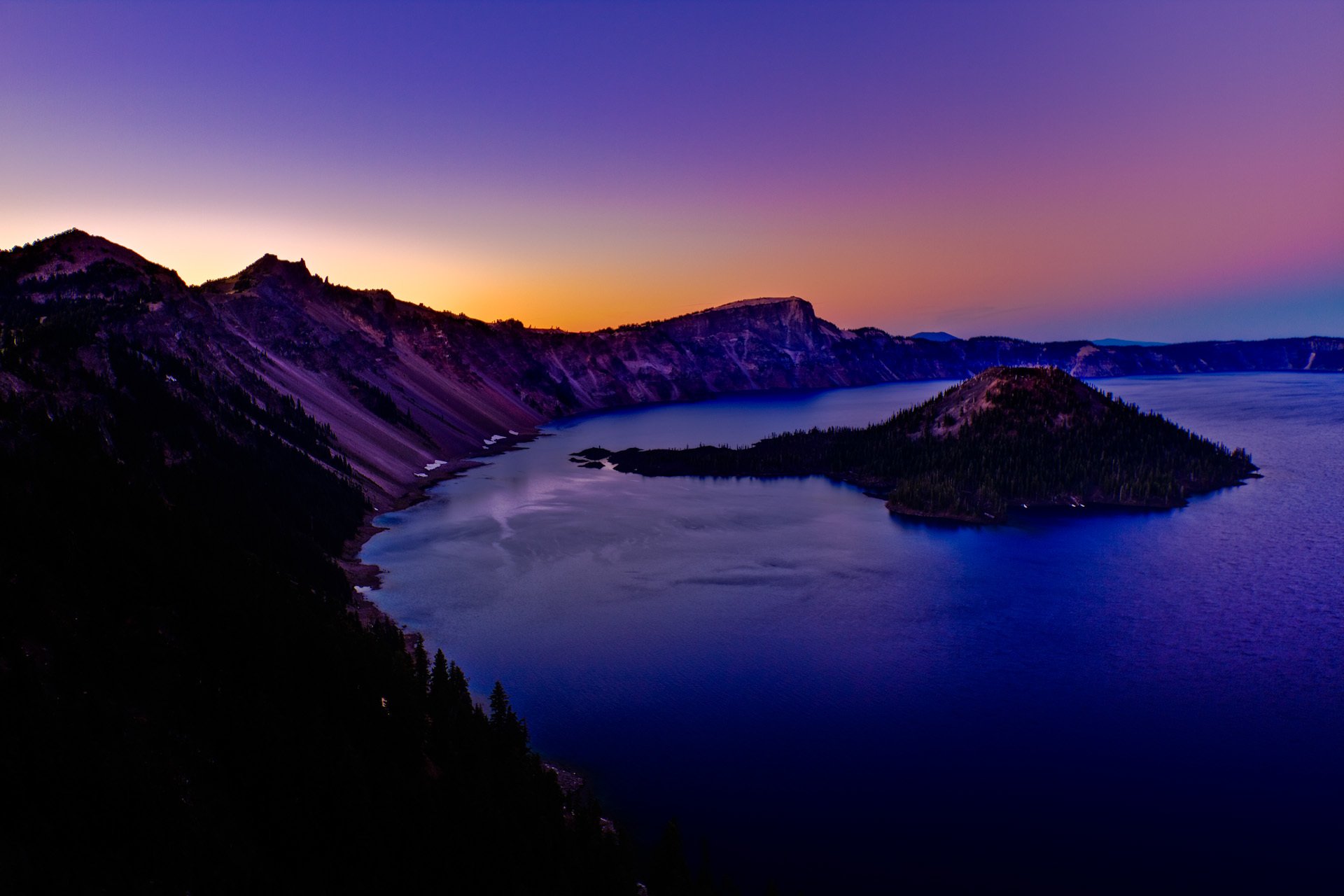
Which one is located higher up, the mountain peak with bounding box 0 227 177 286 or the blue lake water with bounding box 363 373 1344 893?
the mountain peak with bounding box 0 227 177 286

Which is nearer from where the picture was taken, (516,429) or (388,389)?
(388,389)

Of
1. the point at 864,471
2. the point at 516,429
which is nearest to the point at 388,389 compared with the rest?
the point at 516,429

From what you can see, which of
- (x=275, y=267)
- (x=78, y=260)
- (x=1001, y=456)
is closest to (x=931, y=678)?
(x=1001, y=456)

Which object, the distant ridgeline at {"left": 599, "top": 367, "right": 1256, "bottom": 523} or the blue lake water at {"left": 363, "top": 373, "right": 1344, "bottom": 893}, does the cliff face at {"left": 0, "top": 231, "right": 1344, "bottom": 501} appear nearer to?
the blue lake water at {"left": 363, "top": 373, "right": 1344, "bottom": 893}

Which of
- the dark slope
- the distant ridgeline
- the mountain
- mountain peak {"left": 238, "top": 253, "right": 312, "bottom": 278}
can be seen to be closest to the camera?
the dark slope

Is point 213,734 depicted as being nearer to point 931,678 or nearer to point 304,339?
point 931,678

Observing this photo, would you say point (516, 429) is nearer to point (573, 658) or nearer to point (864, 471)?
point (864, 471)

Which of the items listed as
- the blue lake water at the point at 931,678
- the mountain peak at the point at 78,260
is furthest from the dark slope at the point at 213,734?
the mountain peak at the point at 78,260

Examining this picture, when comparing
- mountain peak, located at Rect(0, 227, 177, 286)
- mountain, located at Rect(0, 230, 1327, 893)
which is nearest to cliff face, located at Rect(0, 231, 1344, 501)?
mountain peak, located at Rect(0, 227, 177, 286)
